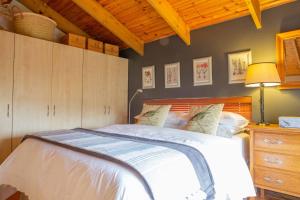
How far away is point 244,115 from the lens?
2.77 meters

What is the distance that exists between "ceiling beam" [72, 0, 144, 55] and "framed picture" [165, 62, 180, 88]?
0.72 meters

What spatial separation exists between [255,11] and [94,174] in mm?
2362

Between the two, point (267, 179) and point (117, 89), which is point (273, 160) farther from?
point (117, 89)

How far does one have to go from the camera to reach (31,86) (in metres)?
3.17

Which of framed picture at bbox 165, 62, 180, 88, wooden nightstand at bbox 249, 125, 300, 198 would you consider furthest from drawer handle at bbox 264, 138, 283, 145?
framed picture at bbox 165, 62, 180, 88

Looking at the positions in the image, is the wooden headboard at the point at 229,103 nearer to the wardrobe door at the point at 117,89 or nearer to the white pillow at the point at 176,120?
the white pillow at the point at 176,120

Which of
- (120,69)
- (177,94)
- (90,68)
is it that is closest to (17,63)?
(90,68)

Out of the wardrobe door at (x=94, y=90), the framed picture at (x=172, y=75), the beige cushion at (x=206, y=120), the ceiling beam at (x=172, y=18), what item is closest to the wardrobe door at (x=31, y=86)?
the wardrobe door at (x=94, y=90)

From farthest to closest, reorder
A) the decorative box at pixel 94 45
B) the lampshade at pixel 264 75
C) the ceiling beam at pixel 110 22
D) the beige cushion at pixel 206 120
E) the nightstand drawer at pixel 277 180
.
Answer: the decorative box at pixel 94 45 < the ceiling beam at pixel 110 22 < the beige cushion at pixel 206 120 < the lampshade at pixel 264 75 < the nightstand drawer at pixel 277 180

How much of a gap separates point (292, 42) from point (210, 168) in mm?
1731

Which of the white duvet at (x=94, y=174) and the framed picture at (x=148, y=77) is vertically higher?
the framed picture at (x=148, y=77)

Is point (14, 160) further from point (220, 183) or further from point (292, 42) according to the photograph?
point (292, 42)

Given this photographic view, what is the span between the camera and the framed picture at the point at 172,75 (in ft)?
11.6

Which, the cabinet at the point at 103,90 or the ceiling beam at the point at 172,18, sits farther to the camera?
the cabinet at the point at 103,90
